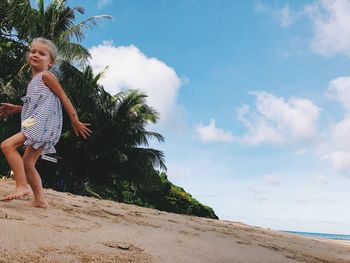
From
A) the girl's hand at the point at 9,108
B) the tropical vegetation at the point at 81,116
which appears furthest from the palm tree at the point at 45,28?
the girl's hand at the point at 9,108

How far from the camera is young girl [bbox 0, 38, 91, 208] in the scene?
324 cm

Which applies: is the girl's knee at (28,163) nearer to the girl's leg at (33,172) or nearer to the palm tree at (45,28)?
the girl's leg at (33,172)

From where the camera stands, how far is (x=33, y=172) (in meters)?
3.45

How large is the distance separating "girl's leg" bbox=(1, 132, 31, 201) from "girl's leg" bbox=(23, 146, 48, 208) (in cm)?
10

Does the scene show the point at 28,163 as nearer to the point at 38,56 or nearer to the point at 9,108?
the point at 9,108

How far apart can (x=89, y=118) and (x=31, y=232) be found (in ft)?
60.1

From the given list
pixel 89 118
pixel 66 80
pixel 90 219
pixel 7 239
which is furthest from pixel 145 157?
Result: pixel 7 239

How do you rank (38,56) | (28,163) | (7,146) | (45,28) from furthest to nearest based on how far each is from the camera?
(45,28) → (38,56) → (28,163) → (7,146)

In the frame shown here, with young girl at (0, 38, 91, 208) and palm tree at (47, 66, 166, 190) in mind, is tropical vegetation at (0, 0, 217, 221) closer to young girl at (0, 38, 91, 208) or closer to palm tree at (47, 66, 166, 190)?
palm tree at (47, 66, 166, 190)

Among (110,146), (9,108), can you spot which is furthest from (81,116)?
(9,108)

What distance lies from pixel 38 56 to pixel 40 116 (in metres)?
0.55

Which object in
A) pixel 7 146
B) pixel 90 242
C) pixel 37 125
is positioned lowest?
pixel 90 242

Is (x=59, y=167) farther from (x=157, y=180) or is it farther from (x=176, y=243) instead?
(x=176, y=243)

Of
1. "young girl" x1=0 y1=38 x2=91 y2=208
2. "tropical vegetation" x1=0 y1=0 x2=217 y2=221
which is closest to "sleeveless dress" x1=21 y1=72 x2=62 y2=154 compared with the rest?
"young girl" x1=0 y1=38 x2=91 y2=208
